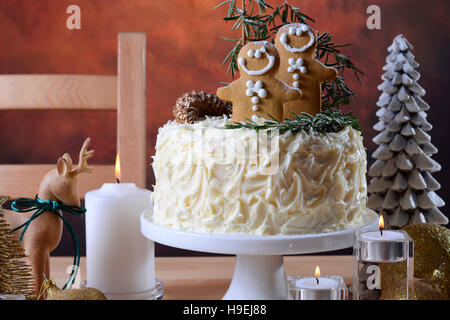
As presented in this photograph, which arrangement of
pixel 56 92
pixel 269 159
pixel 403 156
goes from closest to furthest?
pixel 269 159 < pixel 56 92 < pixel 403 156

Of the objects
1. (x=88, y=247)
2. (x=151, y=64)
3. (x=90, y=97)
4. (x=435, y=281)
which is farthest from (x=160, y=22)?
(x=435, y=281)

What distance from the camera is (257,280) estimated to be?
3.96 ft

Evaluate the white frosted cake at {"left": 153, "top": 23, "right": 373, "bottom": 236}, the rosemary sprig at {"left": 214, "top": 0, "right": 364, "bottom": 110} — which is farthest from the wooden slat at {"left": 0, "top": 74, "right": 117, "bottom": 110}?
the white frosted cake at {"left": 153, "top": 23, "right": 373, "bottom": 236}

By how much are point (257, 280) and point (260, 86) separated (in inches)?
16.3

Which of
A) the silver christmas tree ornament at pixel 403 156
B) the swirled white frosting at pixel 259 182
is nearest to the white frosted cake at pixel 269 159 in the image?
the swirled white frosting at pixel 259 182

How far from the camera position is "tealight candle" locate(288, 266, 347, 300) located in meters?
0.97

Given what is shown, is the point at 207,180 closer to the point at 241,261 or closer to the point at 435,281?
the point at 241,261

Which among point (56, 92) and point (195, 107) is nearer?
point (195, 107)

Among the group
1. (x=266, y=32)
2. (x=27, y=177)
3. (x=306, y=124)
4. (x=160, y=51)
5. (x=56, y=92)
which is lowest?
(x=27, y=177)

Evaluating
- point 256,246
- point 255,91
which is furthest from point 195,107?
point 256,246

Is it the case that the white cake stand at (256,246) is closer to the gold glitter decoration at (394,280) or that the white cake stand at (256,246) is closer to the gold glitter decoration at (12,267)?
the gold glitter decoration at (394,280)

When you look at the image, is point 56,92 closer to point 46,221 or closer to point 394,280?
point 46,221

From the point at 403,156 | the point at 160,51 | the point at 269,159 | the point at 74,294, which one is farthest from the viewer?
the point at 160,51

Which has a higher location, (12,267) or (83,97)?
(83,97)
